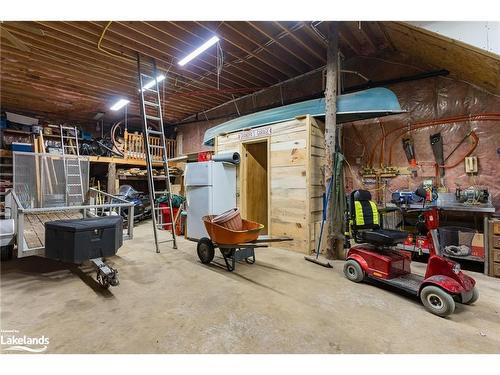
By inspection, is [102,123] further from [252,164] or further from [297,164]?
[297,164]

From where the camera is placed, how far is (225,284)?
2762 millimetres

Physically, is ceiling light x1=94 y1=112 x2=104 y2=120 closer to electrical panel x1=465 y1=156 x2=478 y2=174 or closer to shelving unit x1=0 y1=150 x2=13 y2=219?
shelving unit x1=0 y1=150 x2=13 y2=219

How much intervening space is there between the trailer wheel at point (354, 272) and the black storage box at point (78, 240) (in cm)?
283

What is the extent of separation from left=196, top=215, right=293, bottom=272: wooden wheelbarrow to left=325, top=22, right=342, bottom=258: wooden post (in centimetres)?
112

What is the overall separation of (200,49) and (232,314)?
14.0 ft

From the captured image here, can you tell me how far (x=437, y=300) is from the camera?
84.3 inches

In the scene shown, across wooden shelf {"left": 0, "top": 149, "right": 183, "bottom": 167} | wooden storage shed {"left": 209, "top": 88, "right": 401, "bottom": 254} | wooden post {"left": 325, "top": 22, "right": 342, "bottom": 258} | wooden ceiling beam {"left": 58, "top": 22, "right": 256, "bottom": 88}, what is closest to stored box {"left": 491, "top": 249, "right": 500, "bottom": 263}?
wooden post {"left": 325, "top": 22, "right": 342, "bottom": 258}

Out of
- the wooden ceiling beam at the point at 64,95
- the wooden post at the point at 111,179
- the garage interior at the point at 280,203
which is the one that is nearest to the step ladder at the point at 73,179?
the garage interior at the point at 280,203

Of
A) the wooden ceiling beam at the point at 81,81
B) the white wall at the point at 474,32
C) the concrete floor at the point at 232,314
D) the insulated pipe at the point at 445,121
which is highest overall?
the wooden ceiling beam at the point at 81,81

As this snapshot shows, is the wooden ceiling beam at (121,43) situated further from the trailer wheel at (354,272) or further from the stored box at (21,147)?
the stored box at (21,147)

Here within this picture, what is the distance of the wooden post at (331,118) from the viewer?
3639 mm

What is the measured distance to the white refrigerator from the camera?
480 cm

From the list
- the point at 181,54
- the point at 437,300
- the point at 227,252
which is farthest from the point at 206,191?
the point at 437,300
